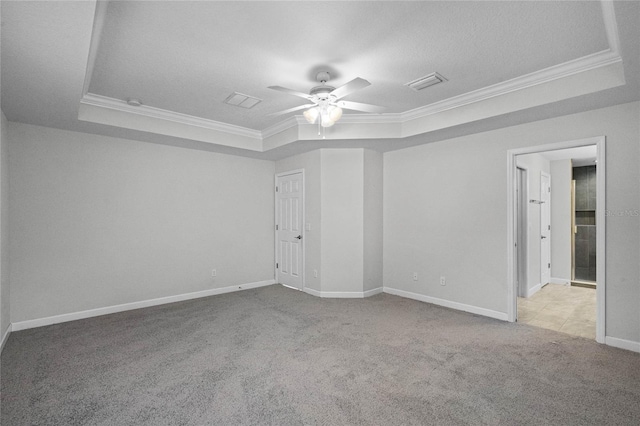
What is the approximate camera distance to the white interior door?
568 cm

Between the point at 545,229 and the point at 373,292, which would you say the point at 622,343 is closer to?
the point at 373,292

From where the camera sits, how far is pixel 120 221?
4.43m

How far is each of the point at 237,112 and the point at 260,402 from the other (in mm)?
3407

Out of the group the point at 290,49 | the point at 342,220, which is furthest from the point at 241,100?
the point at 342,220

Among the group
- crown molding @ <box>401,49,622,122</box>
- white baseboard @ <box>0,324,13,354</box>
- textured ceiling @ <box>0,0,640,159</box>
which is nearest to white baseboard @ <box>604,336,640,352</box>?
textured ceiling @ <box>0,0,640,159</box>

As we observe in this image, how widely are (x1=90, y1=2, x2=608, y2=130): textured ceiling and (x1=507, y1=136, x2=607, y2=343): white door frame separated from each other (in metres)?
0.99

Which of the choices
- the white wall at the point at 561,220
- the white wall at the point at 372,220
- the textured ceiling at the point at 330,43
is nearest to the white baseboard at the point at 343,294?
the white wall at the point at 372,220

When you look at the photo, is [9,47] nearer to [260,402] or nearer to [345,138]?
[260,402]

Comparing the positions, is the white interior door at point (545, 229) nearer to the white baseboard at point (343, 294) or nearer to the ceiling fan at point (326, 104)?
the white baseboard at point (343, 294)

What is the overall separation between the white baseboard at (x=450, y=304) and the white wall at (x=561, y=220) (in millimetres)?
2983

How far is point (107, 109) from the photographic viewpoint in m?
3.83

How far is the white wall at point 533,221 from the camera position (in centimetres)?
514

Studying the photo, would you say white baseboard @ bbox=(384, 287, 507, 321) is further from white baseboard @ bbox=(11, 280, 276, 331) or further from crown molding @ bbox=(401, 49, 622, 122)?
crown molding @ bbox=(401, 49, 622, 122)

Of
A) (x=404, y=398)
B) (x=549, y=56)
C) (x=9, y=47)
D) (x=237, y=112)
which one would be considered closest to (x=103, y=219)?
(x=237, y=112)
